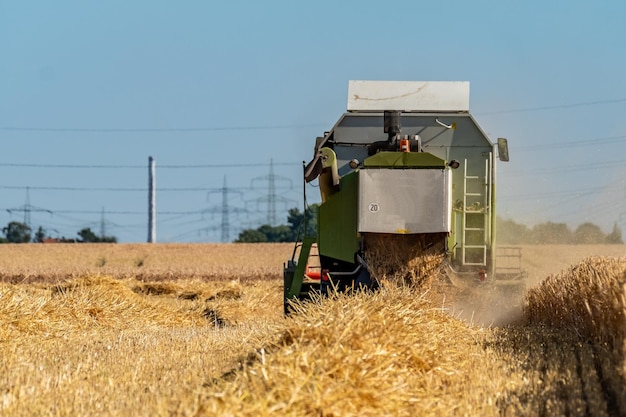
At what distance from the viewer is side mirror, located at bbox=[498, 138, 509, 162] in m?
13.5

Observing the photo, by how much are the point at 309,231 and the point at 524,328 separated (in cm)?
452

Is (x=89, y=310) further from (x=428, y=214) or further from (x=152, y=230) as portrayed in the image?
(x=152, y=230)

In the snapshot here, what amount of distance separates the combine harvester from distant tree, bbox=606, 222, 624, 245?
12.9 m

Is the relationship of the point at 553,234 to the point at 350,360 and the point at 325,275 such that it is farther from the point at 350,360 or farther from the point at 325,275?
the point at 350,360

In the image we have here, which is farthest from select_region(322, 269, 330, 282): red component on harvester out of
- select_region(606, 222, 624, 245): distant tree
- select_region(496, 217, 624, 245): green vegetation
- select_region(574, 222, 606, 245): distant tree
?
select_region(606, 222, 624, 245): distant tree

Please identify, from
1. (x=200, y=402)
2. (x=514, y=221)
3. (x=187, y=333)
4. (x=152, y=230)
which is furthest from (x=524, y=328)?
(x=152, y=230)

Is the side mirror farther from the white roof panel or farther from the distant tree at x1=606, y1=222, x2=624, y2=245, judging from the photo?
the distant tree at x1=606, y1=222, x2=624, y2=245

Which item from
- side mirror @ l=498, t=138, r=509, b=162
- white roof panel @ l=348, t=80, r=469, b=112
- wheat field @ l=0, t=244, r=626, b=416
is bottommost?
wheat field @ l=0, t=244, r=626, b=416

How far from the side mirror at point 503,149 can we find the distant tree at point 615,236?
541 inches

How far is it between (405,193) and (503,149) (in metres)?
2.40

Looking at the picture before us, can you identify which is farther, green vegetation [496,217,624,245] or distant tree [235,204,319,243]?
distant tree [235,204,319,243]

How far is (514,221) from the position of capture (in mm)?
20312

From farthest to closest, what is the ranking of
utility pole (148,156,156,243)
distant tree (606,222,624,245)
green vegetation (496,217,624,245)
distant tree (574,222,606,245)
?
utility pole (148,156,156,243) → distant tree (606,222,624,245) → distant tree (574,222,606,245) → green vegetation (496,217,624,245)

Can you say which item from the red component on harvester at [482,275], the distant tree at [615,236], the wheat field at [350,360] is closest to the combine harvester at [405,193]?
the red component on harvester at [482,275]
